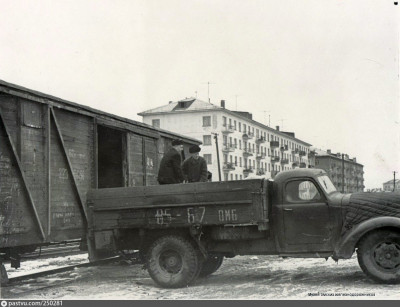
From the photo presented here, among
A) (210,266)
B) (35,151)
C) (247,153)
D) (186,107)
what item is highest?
(186,107)

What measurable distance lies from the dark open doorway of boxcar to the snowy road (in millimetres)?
2274

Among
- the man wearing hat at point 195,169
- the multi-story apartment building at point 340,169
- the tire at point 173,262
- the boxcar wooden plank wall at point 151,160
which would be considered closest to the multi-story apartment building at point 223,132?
the multi-story apartment building at point 340,169

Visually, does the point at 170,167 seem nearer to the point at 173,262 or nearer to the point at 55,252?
the point at 173,262

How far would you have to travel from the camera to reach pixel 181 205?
833 centimetres

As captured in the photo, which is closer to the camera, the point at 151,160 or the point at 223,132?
the point at 151,160

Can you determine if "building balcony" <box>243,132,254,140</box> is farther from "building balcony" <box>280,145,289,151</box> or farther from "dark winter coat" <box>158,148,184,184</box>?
"dark winter coat" <box>158,148,184,184</box>

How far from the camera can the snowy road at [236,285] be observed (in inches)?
294

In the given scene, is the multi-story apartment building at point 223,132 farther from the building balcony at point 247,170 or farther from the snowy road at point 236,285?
the snowy road at point 236,285

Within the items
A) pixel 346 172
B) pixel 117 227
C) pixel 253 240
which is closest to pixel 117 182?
pixel 117 227

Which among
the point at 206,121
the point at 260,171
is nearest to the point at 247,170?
the point at 260,171

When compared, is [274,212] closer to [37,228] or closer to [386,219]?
[386,219]

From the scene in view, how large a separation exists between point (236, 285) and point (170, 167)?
2.56 meters

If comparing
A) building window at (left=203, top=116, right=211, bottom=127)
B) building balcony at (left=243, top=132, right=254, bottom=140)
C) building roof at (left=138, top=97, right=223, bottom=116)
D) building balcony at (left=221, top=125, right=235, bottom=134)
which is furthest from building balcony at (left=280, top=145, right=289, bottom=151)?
building window at (left=203, top=116, right=211, bottom=127)

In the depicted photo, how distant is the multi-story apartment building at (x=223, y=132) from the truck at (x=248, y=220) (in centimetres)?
4575
